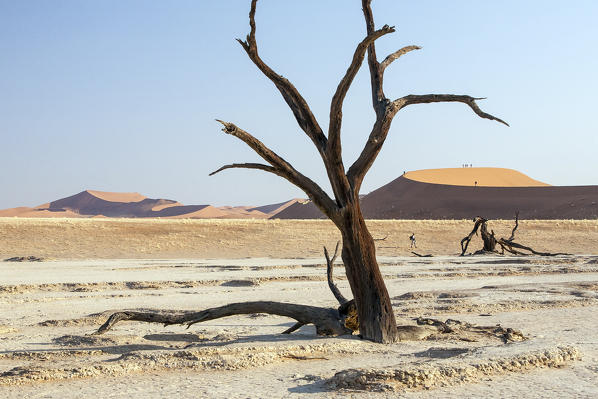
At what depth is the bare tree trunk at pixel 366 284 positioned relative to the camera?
766 cm

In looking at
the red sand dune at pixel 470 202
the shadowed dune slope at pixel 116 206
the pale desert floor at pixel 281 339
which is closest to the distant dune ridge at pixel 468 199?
the red sand dune at pixel 470 202

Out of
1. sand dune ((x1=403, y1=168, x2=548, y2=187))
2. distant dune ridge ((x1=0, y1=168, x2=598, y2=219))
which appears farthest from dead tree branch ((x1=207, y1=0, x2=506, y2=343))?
sand dune ((x1=403, y1=168, x2=548, y2=187))

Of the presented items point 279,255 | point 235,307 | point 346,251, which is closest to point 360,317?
point 346,251

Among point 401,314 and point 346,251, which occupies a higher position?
point 346,251

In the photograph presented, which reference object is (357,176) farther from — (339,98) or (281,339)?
(281,339)

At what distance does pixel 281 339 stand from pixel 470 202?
287 ft

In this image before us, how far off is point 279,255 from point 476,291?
644 inches

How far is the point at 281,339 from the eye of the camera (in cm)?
789

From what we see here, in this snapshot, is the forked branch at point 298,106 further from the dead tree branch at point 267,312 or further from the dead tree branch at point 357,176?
the dead tree branch at point 267,312

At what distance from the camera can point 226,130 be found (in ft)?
22.2

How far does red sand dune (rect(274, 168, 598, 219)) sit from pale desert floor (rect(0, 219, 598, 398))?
6165 cm

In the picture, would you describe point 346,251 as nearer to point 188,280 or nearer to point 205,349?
point 205,349

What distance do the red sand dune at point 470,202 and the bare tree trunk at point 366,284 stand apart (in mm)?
71576

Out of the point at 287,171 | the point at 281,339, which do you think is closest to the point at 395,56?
the point at 287,171
